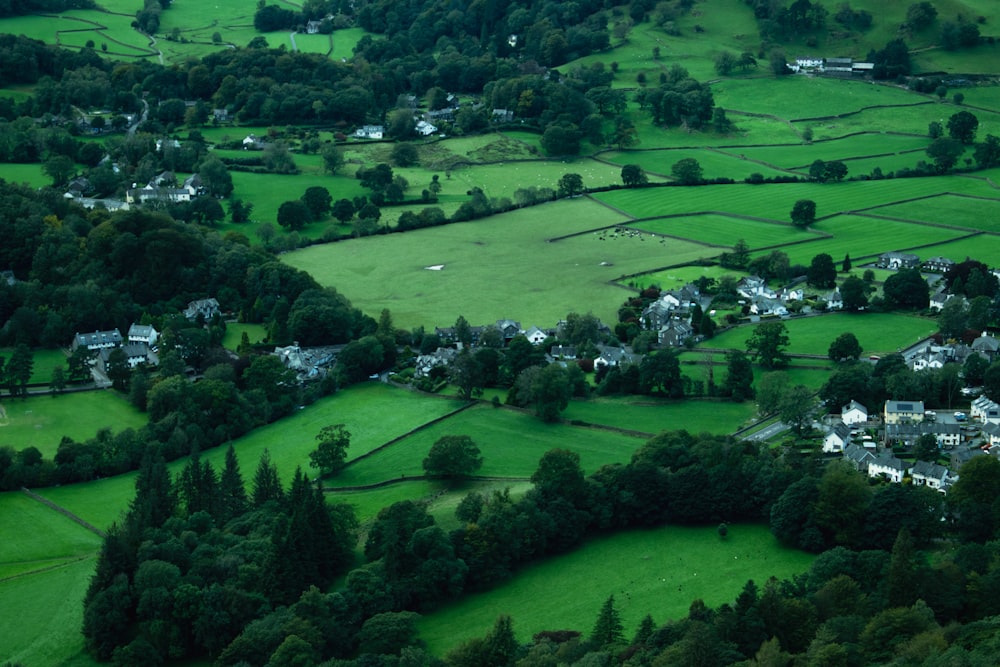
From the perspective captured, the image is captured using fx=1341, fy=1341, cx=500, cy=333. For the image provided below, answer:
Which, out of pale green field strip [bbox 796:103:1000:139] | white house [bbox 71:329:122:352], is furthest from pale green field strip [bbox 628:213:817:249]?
white house [bbox 71:329:122:352]

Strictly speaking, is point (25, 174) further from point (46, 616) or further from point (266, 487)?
point (46, 616)

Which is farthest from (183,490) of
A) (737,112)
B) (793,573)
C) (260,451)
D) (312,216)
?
(737,112)

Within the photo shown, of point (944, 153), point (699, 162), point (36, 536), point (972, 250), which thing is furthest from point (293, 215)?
point (944, 153)

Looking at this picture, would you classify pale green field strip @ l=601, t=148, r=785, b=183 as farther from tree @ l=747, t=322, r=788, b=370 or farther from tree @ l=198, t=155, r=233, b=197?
tree @ l=747, t=322, r=788, b=370

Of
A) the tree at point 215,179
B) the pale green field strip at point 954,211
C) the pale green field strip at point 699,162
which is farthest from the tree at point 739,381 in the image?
the tree at point 215,179

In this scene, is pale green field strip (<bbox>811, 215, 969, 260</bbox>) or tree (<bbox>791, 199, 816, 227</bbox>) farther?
tree (<bbox>791, 199, 816, 227</bbox>)

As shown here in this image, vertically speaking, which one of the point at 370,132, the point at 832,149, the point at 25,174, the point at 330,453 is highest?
the point at 370,132
